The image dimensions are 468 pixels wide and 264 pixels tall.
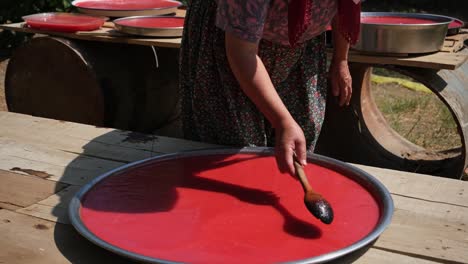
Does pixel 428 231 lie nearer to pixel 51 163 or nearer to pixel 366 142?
Answer: pixel 51 163

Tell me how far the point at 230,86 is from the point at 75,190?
0.53 meters

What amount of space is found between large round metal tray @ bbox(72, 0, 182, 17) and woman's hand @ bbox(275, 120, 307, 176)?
2464mm

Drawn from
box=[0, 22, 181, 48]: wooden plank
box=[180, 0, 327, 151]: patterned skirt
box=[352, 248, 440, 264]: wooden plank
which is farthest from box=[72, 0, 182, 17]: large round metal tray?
box=[352, 248, 440, 264]: wooden plank

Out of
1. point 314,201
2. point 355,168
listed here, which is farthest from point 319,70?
point 314,201

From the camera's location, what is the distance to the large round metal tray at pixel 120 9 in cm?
375

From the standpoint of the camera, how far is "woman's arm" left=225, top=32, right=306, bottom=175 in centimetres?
143

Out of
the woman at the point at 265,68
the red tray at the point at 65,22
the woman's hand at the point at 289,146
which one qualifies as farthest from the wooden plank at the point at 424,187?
the red tray at the point at 65,22

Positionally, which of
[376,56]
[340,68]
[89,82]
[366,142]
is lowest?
[366,142]

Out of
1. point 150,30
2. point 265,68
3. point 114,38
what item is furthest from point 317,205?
point 114,38

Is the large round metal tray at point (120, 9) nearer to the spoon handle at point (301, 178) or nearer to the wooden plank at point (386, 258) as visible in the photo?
the spoon handle at point (301, 178)

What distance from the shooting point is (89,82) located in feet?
11.4

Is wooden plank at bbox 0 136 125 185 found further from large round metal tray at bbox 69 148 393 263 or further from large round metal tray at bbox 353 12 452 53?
large round metal tray at bbox 353 12 452 53

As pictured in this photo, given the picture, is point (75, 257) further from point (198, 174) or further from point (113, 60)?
point (113, 60)

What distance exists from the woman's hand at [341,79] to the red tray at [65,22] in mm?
1873
